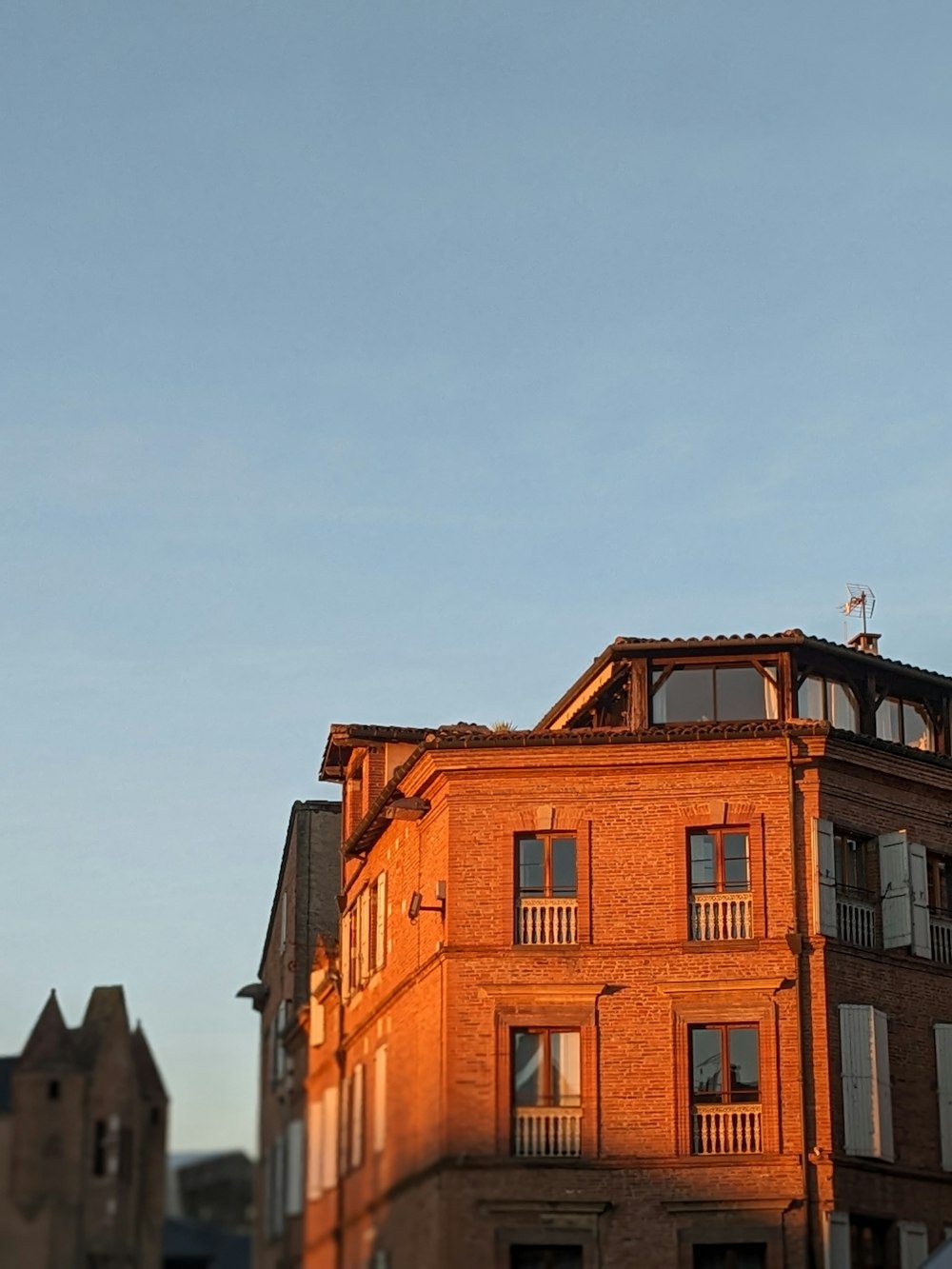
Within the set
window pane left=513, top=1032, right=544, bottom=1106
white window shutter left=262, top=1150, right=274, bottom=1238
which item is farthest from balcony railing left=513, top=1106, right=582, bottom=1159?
white window shutter left=262, top=1150, right=274, bottom=1238

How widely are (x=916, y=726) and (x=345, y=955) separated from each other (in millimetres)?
13377

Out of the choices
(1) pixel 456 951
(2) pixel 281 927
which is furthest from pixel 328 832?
(1) pixel 456 951

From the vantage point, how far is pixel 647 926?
145ft

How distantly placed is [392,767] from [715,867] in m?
9.68

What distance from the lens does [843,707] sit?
47.5 metres

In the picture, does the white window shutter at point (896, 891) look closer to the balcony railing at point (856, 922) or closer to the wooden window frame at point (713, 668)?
the balcony railing at point (856, 922)

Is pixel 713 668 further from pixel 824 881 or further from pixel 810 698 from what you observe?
pixel 824 881

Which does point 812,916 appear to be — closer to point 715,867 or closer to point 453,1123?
point 715,867

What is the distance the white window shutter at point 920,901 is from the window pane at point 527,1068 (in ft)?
24.3

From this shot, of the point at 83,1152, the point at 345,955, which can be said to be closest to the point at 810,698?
the point at 345,955

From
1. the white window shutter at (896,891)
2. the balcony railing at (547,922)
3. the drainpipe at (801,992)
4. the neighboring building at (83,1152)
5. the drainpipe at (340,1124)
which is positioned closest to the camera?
the neighboring building at (83,1152)

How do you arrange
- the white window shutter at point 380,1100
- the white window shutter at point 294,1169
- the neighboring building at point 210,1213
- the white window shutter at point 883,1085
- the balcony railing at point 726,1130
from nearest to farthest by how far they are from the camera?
the neighboring building at point 210,1213 → the balcony railing at point 726,1130 → the white window shutter at point 883,1085 → the white window shutter at point 380,1100 → the white window shutter at point 294,1169

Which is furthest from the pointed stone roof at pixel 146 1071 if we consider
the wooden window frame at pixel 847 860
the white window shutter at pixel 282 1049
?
the white window shutter at pixel 282 1049

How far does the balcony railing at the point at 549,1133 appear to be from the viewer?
43.2 meters
